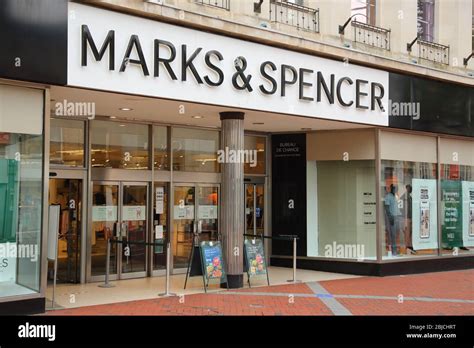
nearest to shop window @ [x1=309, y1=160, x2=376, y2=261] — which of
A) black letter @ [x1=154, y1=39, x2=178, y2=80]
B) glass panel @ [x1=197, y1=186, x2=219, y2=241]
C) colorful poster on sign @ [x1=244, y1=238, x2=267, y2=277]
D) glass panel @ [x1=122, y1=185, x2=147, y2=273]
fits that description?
glass panel @ [x1=197, y1=186, x2=219, y2=241]

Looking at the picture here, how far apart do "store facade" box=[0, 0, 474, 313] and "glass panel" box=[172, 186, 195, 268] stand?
4 cm

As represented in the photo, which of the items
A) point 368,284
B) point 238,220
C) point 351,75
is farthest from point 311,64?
point 368,284

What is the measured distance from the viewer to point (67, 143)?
12.1m

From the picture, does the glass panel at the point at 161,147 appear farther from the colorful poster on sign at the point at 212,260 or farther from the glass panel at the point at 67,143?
the colorful poster on sign at the point at 212,260

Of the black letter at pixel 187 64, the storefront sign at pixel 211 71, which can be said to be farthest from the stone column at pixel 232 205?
the black letter at pixel 187 64

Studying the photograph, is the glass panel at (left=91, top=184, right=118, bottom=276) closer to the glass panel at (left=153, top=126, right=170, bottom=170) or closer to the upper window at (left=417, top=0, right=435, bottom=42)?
the glass panel at (left=153, top=126, right=170, bottom=170)

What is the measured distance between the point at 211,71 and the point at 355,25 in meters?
4.70

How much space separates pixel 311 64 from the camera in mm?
12375

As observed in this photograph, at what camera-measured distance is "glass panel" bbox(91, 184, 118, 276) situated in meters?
12.4

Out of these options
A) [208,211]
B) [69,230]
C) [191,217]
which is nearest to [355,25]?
[208,211]

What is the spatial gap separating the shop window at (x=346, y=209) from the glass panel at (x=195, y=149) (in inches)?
106

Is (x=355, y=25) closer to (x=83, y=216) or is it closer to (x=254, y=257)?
(x=254, y=257)
